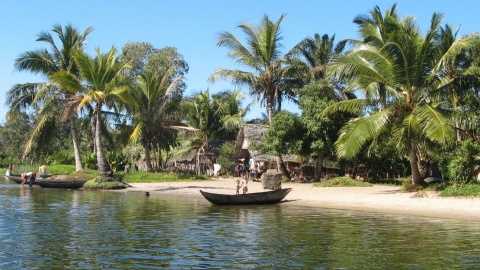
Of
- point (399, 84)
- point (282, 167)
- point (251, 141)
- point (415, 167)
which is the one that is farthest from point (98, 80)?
point (415, 167)

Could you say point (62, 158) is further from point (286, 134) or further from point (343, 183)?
point (343, 183)

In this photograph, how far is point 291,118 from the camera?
1171 inches

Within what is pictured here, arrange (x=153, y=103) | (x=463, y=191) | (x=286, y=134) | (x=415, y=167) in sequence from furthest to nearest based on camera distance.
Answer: (x=153, y=103) → (x=286, y=134) → (x=415, y=167) → (x=463, y=191)

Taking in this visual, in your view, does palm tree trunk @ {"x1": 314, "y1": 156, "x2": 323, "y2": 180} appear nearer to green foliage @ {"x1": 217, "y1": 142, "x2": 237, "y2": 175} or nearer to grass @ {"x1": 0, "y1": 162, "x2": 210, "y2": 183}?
grass @ {"x1": 0, "y1": 162, "x2": 210, "y2": 183}

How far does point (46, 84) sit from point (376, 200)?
2157cm

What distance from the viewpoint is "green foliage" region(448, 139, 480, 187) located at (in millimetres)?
20312

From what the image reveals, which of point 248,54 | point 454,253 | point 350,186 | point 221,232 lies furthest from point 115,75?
point 454,253

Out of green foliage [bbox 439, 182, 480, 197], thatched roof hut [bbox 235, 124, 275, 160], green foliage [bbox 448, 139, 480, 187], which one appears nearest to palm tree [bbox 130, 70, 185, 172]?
thatched roof hut [bbox 235, 124, 275, 160]

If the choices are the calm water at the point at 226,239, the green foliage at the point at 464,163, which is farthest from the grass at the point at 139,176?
the green foliage at the point at 464,163

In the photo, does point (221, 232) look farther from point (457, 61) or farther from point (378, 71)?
point (457, 61)

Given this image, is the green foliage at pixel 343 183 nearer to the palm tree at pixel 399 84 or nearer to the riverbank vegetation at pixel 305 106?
the riverbank vegetation at pixel 305 106

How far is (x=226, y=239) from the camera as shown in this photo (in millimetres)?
12945

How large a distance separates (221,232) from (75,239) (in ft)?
12.2

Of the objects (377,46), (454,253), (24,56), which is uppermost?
(24,56)
